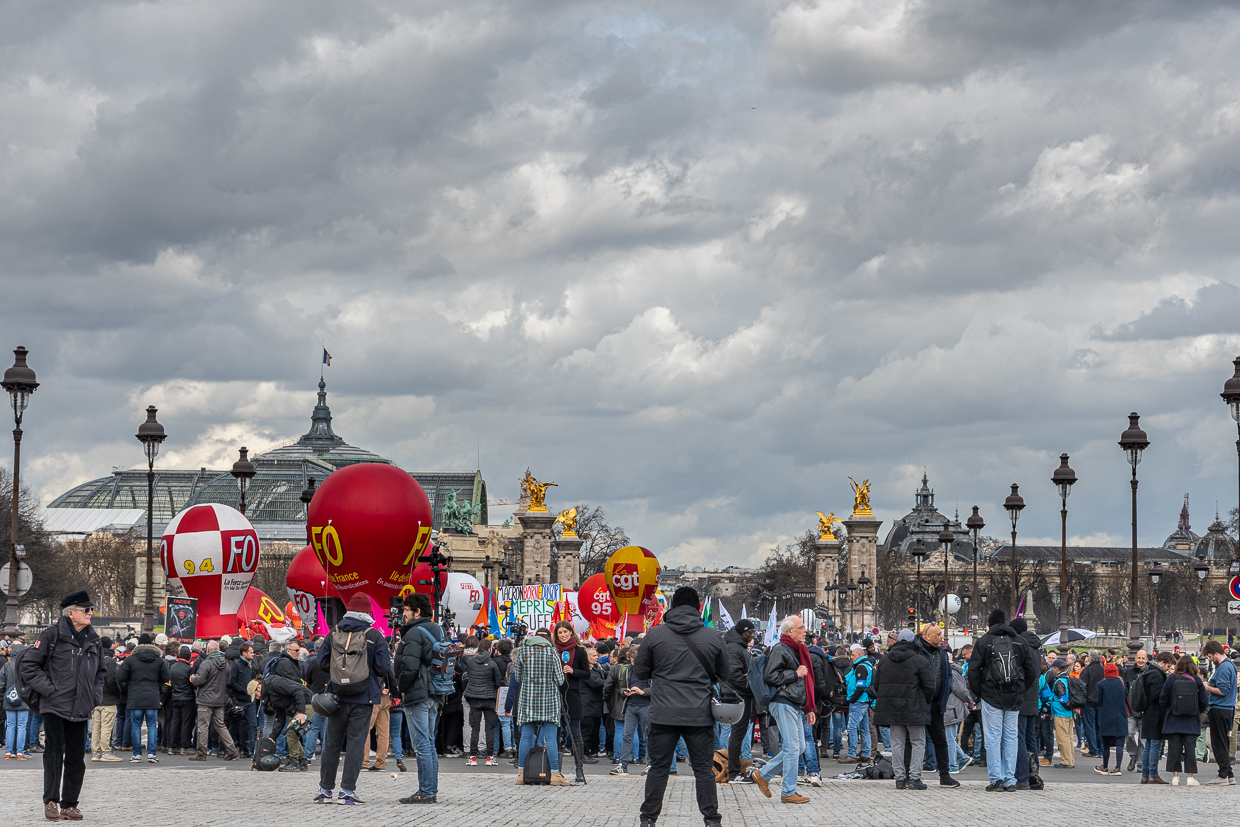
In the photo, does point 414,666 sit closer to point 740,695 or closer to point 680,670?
point 680,670

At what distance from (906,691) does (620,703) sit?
5.13m

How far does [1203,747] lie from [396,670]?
43.8 feet

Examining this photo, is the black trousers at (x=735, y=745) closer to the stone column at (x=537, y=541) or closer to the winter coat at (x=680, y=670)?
the winter coat at (x=680, y=670)

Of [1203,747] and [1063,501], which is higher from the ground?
[1063,501]

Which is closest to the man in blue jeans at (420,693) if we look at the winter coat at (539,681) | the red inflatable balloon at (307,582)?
the winter coat at (539,681)

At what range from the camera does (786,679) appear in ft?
51.0

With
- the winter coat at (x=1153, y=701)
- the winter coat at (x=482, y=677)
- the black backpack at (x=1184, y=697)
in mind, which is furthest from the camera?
the winter coat at (x=482, y=677)

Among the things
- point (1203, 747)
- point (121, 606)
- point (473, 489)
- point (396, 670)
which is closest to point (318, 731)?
point (396, 670)

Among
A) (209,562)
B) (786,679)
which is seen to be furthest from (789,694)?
(209,562)

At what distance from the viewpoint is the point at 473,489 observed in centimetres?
19462

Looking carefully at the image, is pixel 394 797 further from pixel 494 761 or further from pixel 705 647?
pixel 494 761

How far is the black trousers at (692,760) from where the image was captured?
11508mm

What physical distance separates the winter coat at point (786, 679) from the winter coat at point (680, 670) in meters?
3.82


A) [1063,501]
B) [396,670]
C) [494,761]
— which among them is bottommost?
[494,761]
